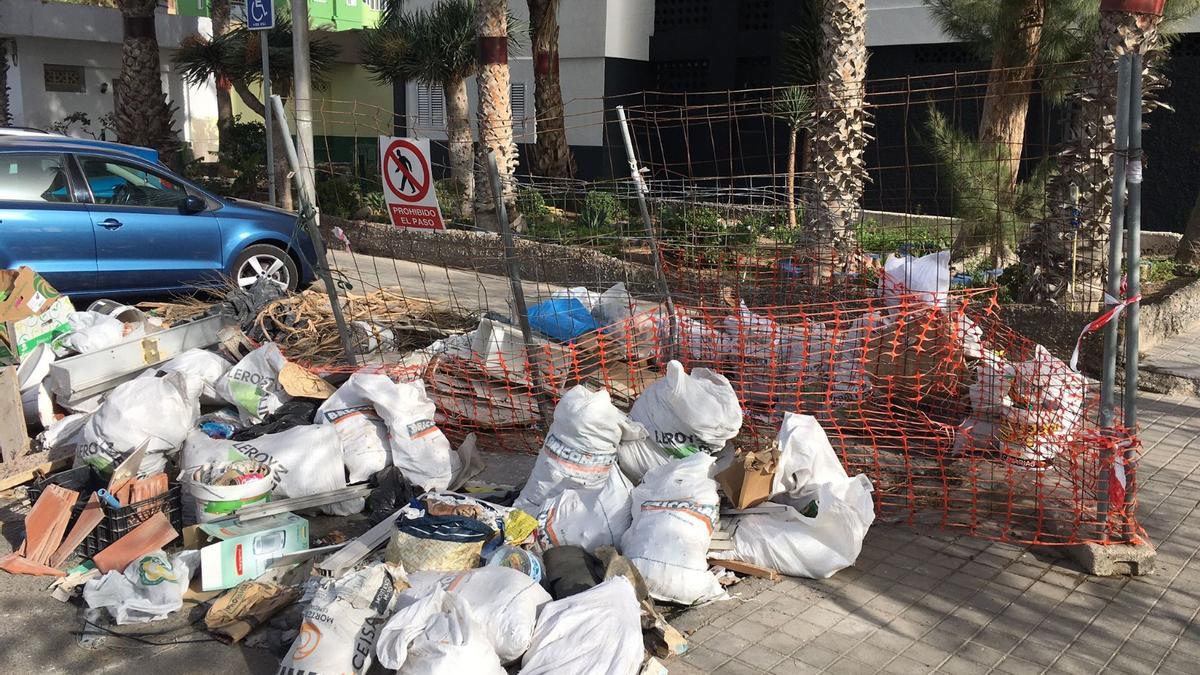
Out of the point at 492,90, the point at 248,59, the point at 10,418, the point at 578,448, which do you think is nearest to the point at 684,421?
the point at 578,448

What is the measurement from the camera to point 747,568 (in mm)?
4500

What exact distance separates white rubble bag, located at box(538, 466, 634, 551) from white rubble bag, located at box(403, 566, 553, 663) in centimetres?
→ 55

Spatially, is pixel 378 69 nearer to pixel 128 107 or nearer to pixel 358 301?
pixel 128 107

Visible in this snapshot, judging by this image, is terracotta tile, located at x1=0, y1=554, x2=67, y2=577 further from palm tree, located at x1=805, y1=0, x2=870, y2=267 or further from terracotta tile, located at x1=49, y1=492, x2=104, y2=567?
palm tree, located at x1=805, y1=0, x2=870, y2=267

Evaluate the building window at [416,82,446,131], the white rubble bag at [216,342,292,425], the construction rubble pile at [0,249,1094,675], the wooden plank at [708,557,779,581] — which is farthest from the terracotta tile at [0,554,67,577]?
the building window at [416,82,446,131]

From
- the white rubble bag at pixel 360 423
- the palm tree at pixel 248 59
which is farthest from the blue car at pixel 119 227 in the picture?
the palm tree at pixel 248 59

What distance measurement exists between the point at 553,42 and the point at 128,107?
8326 millimetres

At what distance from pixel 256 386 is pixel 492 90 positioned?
8020 millimetres

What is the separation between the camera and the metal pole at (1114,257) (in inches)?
173

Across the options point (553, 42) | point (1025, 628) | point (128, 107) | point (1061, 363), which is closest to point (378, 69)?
point (553, 42)

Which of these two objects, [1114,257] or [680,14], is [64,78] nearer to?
[680,14]

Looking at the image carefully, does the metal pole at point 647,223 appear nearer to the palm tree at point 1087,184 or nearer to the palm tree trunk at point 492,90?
the palm tree at point 1087,184

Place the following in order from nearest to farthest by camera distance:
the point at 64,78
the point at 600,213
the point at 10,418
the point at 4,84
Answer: the point at 10,418
the point at 600,213
the point at 4,84
the point at 64,78

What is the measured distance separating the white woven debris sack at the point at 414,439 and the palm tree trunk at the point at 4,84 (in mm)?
24429
